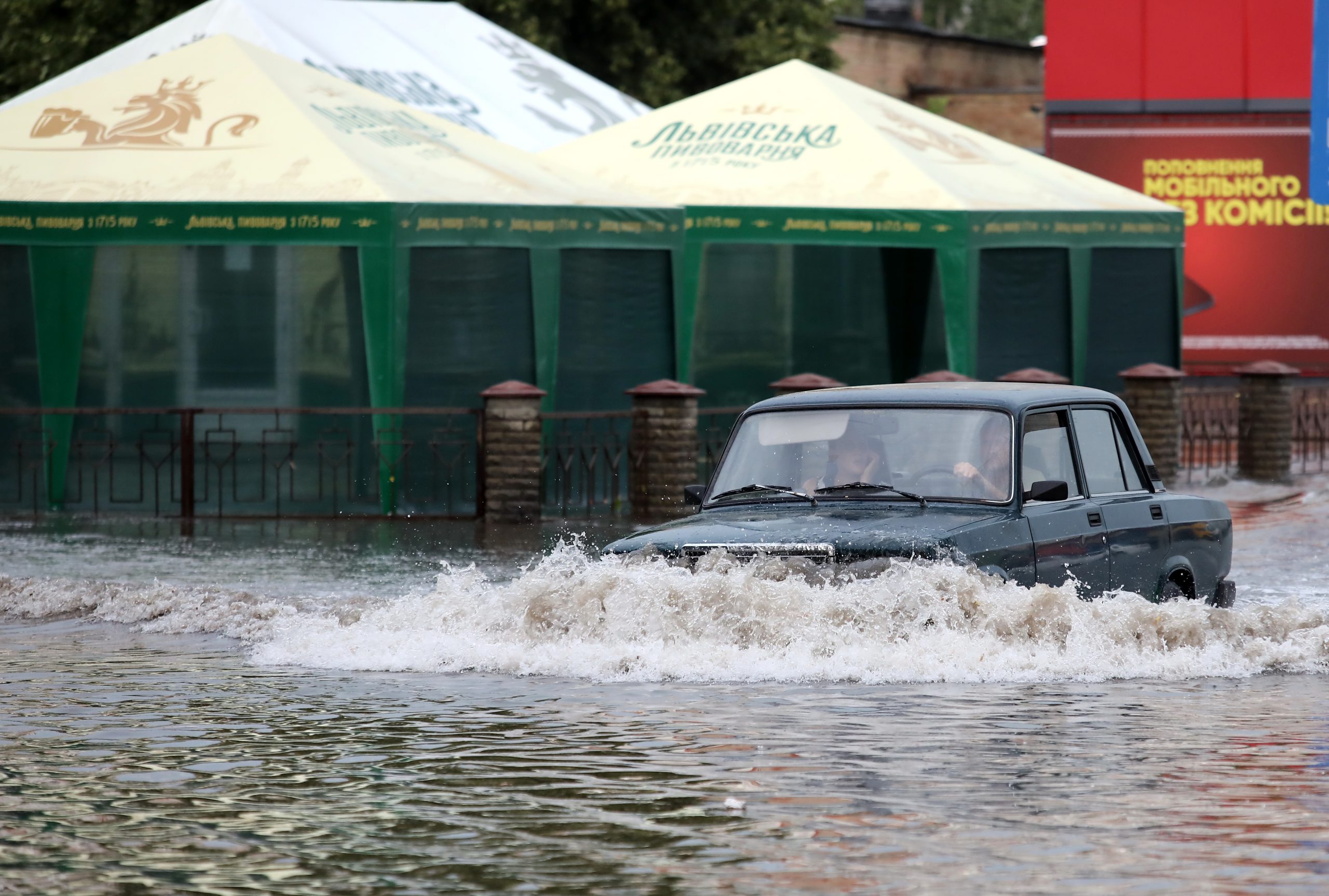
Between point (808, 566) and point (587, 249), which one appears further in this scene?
point (587, 249)

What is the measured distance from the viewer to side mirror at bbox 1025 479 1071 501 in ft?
32.8

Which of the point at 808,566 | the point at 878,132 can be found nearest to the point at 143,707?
the point at 808,566

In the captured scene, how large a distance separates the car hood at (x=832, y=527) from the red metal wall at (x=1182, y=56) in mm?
26051

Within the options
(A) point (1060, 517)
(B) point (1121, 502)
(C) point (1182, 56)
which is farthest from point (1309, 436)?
(A) point (1060, 517)

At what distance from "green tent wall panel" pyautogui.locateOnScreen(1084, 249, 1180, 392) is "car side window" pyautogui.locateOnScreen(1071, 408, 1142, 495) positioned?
585 inches

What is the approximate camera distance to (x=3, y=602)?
13.1m

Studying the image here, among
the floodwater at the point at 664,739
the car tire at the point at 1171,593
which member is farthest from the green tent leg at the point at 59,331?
the car tire at the point at 1171,593

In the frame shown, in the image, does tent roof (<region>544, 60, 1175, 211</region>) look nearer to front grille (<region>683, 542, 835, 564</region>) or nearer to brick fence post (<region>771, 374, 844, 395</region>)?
brick fence post (<region>771, 374, 844, 395</region>)

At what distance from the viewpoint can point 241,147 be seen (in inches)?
821

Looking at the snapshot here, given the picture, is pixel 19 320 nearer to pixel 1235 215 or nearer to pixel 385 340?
pixel 385 340

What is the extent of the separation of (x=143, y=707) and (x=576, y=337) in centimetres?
1252

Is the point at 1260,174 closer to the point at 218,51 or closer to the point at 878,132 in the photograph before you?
the point at 878,132

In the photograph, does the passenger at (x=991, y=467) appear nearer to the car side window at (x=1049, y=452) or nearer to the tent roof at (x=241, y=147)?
the car side window at (x=1049, y=452)

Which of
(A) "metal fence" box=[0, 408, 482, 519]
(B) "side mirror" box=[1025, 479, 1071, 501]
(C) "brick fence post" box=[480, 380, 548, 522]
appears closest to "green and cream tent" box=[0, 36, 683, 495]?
(A) "metal fence" box=[0, 408, 482, 519]
